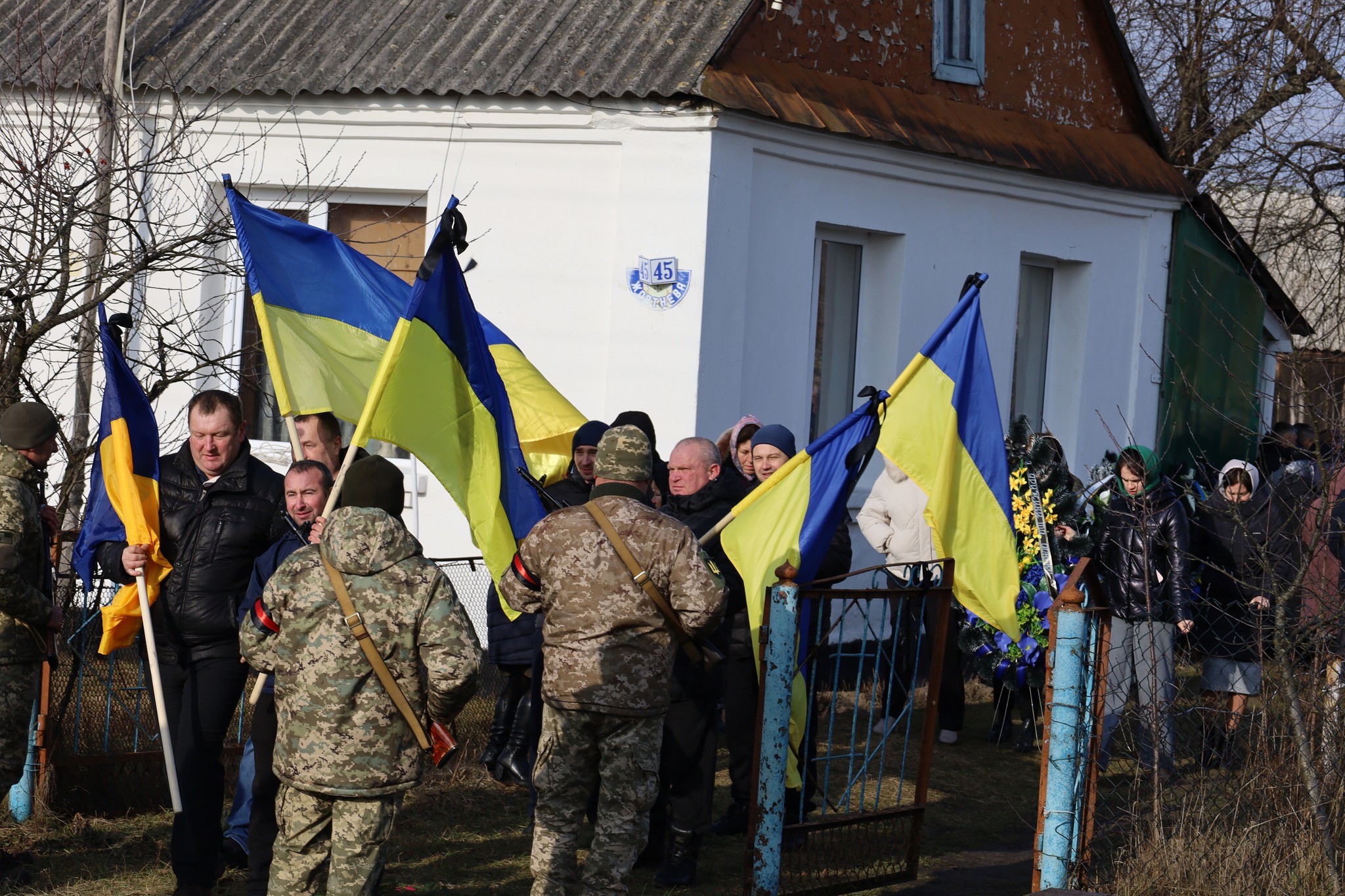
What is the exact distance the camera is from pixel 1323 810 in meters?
5.08

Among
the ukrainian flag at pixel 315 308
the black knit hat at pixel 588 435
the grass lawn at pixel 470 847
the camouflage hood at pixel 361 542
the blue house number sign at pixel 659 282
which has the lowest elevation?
→ the grass lawn at pixel 470 847

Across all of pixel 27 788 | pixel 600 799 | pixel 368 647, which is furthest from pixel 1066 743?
pixel 27 788

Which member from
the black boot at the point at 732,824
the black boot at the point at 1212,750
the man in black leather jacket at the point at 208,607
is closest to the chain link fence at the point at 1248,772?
the black boot at the point at 1212,750

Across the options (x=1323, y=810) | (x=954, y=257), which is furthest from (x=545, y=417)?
(x=954, y=257)

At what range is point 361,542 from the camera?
4145 mm

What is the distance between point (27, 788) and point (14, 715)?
1.21m

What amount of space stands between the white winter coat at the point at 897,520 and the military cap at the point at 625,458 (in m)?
3.54

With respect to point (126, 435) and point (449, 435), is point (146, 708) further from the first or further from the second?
point (449, 435)

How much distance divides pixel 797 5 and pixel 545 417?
4157mm

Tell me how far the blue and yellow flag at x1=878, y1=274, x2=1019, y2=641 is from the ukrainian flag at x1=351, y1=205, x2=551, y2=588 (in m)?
1.48

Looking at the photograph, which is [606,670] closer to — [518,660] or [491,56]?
[518,660]

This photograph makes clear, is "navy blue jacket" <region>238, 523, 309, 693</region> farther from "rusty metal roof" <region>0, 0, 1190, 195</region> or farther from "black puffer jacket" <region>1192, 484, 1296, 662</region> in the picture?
"rusty metal roof" <region>0, 0, 1190, 195</region>

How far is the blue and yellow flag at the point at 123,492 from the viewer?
537 centimetres

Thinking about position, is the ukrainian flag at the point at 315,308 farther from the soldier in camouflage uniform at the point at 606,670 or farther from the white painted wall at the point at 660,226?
the white painted wall at the point at 660,226
